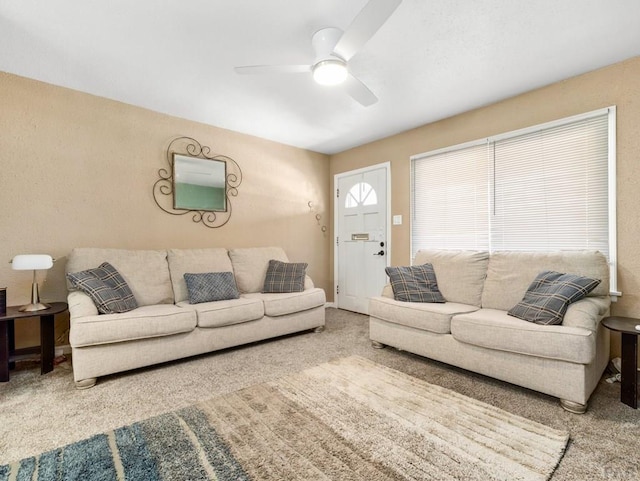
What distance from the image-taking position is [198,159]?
375cm

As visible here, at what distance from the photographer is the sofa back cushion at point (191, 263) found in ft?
10.4

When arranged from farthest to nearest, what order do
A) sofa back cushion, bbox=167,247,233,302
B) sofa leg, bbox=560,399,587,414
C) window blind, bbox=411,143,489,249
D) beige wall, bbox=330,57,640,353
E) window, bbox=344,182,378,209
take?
window, bbox=344,182,378,209, window blind, bbox=411,143,489,249, sofa back cushion, bbox=167,247,233,302, beige wall, bbox=330,57,640,353, sofa leg, bbox=560,399,587,414

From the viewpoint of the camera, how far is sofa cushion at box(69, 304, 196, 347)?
7.27 ft

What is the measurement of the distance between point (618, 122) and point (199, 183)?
13.2ft

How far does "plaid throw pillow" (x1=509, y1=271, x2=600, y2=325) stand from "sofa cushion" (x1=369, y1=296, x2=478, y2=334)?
0.46 meters

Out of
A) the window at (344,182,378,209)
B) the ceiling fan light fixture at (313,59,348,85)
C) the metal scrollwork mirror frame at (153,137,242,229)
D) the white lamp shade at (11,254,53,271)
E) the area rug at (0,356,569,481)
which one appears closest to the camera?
the area rug at (0,356,569,481)

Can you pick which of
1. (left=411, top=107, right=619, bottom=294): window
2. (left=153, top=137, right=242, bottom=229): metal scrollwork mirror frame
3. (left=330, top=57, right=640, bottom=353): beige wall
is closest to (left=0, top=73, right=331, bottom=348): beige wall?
(left=153, top=137, right=242, bottom=229): metal scrollwork mirror frame

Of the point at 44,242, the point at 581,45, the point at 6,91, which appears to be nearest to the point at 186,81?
the point at 6,91

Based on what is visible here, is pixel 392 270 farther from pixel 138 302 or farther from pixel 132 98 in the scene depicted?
pixel 132 98

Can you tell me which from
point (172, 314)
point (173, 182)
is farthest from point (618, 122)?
point (173, 182)

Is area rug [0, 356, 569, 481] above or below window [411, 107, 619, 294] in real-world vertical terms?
below

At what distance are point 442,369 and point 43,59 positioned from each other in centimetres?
401

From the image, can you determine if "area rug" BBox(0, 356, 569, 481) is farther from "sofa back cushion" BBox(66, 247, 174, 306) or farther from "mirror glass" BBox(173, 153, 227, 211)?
"mirror glass" BBox(173, 153, 227, 211)

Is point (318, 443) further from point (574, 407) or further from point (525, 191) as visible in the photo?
point (525, 191)
